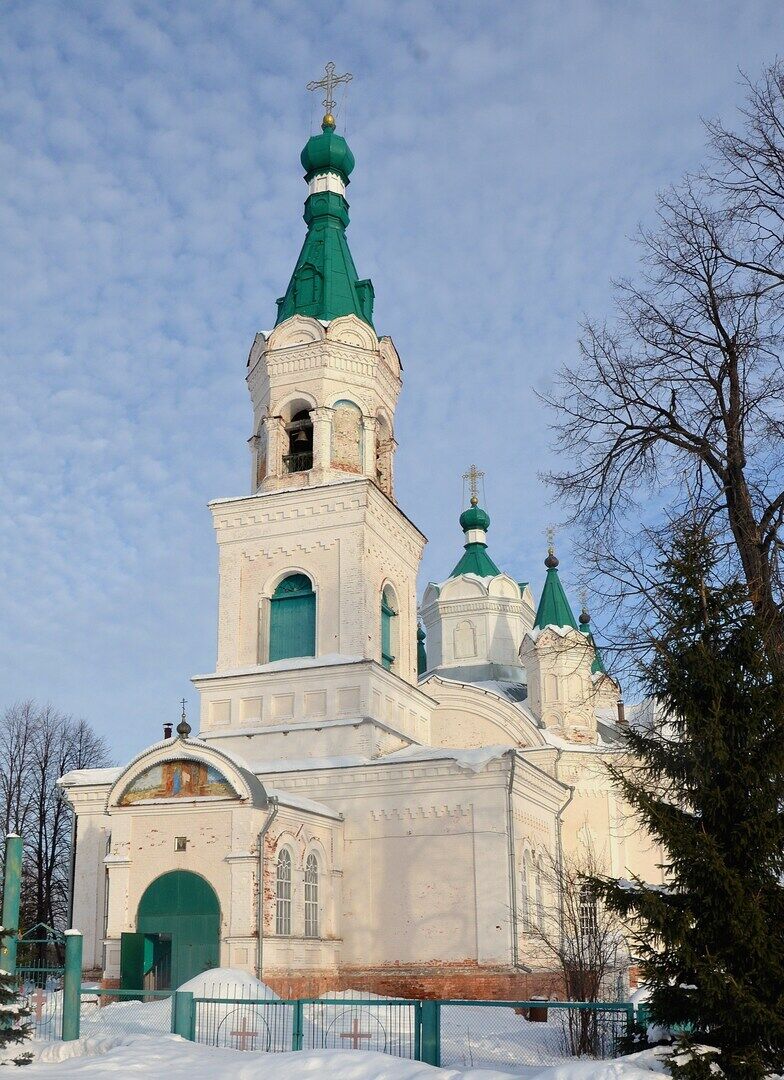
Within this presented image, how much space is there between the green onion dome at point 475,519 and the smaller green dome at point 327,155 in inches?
526

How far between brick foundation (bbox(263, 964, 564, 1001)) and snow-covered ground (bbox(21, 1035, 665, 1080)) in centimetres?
696

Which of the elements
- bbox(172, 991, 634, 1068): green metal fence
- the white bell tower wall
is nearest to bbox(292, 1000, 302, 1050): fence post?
bbox(172, 991, 634, 1068): green metal fence

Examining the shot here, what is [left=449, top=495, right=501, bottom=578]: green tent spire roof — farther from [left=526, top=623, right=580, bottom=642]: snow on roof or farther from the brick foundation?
the brick foundation

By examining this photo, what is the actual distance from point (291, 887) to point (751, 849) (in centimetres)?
1103

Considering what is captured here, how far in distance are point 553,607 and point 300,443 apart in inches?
435

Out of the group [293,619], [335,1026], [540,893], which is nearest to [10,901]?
[335,1026]

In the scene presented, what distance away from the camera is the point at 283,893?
60.3 ft

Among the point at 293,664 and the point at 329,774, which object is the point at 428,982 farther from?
the point at 293,664

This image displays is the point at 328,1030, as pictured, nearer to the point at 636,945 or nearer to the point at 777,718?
the point at 636,945

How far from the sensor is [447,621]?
34500mm

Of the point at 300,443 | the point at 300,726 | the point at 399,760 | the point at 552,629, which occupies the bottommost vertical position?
the point at 399,760

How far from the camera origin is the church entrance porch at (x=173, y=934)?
17.7 metres

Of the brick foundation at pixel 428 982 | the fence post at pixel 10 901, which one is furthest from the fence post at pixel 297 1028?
the brick foundation at pixel 428 982

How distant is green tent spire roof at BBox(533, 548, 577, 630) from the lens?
31.8 meters
